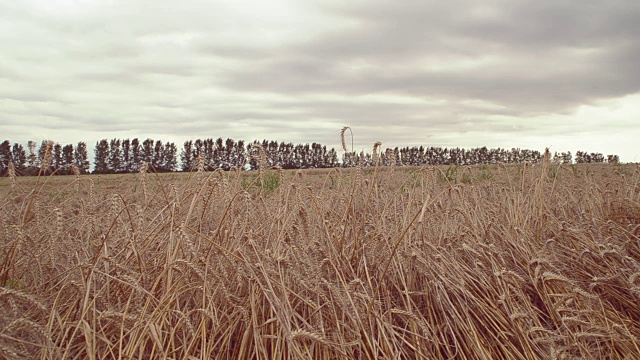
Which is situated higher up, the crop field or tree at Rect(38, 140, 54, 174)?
tree at Rect(38, 140, 54, 174)

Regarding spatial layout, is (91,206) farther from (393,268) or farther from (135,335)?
(393,268)

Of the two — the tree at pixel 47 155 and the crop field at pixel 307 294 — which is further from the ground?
the tree at pixel 47 155

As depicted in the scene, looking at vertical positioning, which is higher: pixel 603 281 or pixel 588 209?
pixel 588 209

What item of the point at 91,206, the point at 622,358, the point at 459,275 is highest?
the point at 91,206

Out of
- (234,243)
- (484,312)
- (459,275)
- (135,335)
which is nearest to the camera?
(135,335)

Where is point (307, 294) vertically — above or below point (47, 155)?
below

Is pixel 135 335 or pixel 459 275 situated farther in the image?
pixel 459 275

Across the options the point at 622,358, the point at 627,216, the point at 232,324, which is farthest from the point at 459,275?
Result: the point at 627,216

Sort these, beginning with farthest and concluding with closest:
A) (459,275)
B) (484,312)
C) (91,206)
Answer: (91,206) → (459,275) → (484,312)

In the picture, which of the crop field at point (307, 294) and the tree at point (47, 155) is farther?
the tree at point (47, 155)

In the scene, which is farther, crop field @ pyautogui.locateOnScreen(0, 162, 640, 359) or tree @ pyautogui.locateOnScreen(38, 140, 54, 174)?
tree @ pyautogui.locateOnScreen(38, 140, 54, 174)

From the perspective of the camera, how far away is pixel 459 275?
8.49ft

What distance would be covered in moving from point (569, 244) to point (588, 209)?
1.17 meters

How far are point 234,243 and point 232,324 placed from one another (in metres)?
0.64
